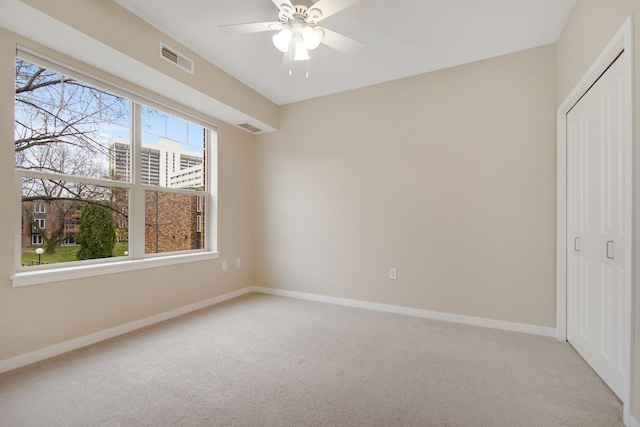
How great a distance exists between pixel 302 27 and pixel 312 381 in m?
2.58

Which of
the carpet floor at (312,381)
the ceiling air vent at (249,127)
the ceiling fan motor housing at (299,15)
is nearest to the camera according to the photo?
the carpet floor at (312,381)

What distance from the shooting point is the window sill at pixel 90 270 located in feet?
6.89

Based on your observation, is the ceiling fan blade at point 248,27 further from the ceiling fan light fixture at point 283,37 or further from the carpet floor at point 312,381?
the carpet floor at point 312,381

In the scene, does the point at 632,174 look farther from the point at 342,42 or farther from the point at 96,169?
the point at 96,169

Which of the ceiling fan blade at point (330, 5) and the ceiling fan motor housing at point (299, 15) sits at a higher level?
the ceiling fan motor housing at point (299, 15)

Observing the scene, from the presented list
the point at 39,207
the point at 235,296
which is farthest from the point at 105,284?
the point at 235,296

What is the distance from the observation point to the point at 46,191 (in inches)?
91.7

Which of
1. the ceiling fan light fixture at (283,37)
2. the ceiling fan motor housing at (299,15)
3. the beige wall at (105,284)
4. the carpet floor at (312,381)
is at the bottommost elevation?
the carpet floor at (312,381)

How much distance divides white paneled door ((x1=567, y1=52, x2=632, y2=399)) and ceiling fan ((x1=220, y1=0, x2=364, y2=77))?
1.79 metres

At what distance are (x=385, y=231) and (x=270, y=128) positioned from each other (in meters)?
2.28

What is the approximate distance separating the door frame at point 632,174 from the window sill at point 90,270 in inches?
148

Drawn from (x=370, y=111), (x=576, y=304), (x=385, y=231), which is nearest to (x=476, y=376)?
(x=576, y=304)

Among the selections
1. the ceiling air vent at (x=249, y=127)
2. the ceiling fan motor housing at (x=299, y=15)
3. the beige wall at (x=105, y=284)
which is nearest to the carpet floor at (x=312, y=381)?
Answer: the beige wall at (x=105, y=284)

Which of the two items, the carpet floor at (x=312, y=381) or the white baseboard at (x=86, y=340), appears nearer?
the carpet floor at (x=312, y=381)
